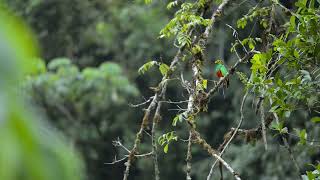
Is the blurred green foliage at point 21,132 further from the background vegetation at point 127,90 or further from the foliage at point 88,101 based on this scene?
the foliage at point 88,101

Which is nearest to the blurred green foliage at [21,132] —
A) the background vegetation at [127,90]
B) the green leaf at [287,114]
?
the green leaf at [287,114]

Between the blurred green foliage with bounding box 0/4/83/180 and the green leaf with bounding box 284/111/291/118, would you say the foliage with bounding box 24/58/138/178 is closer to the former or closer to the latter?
the green leaf with bounding box 284/111/291/118

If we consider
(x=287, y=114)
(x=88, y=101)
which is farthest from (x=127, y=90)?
(x=287, y=114)

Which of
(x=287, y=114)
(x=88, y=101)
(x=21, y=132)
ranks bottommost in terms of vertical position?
(x=21, y=132)

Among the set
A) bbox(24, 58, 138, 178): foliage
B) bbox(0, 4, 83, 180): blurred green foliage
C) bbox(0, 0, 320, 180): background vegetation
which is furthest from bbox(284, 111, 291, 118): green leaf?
bbox(24, 58, 138, 178): foliage

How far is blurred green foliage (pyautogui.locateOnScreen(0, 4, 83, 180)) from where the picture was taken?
29 centimetres

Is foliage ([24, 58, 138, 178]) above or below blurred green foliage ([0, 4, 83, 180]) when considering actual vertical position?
above

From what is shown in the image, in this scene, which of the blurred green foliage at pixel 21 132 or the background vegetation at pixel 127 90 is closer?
the blurred green foliage at pixel 21 132

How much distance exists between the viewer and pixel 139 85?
724 cm

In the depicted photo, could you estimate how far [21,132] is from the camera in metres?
0.29

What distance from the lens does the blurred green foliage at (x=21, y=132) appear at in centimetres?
29

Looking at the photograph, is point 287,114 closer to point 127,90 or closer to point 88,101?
point 127,90

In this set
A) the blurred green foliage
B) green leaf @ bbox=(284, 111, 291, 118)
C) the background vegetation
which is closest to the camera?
the blurred green foliage

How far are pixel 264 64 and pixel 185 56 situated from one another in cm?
24
